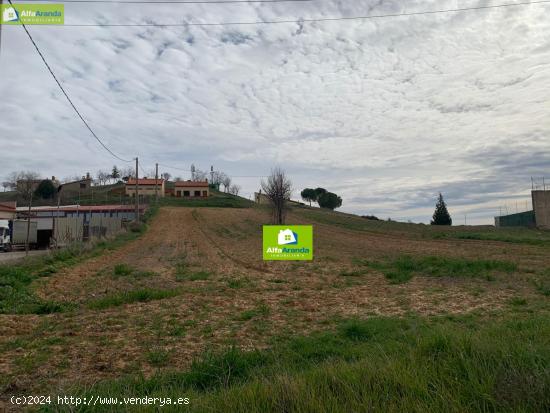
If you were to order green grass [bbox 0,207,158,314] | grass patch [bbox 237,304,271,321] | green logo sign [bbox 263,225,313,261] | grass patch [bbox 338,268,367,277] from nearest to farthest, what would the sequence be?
grass patch [bbox 237,304,271,321], green grass [bbox 0,207,158,314], grass patch [bbox 338,268,367,277], green logo sign [bbox 263,225,313,261]

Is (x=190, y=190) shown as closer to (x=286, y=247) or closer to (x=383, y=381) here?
(x=286, y=247)

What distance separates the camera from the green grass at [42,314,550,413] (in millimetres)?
2730

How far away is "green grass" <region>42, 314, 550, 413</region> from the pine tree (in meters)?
50.2

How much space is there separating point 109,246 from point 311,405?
21.0 m

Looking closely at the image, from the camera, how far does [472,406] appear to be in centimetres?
271

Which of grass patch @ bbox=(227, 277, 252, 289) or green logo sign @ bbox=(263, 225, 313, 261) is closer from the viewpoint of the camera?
grass patch @ bbox=(227, 277, 252, 289)

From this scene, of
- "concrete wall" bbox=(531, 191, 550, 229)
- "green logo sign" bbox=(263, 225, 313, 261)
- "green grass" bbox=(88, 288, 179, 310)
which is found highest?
"concrete wall" bbox=(531, 191, 550, 229)

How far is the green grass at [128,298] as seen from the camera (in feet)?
26.8

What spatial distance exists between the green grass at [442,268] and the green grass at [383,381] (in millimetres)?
7645

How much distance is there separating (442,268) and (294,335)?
8.90 metres

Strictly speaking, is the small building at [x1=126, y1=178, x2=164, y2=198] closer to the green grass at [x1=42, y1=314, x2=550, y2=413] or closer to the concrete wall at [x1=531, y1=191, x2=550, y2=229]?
the concrete wall at [x1=531, y1=191, x2=550, y2=229]

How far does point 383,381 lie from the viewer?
306cm

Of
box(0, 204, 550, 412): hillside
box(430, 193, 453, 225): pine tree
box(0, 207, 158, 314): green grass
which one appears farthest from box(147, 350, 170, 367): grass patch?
box(430, 193, 453, 225): pine tree

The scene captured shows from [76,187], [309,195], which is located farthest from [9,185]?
[309,195]
